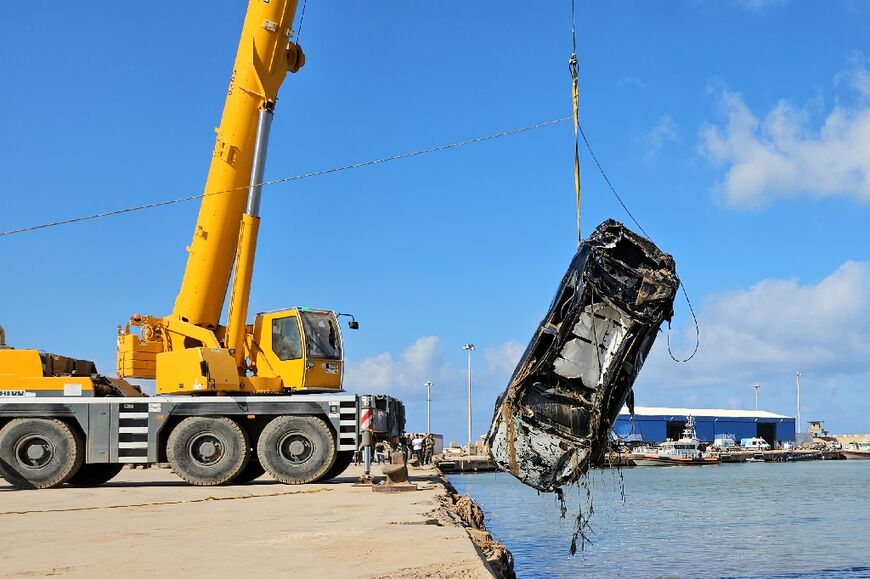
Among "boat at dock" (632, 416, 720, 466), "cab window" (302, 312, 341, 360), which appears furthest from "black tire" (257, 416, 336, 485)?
"boat at dock" (632, 416, 720, 466)

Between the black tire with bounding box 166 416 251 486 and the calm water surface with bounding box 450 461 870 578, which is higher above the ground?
the black tire with bounding box 166 416 251 486

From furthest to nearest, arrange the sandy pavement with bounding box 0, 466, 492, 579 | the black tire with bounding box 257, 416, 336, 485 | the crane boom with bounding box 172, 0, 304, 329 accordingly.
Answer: the crane boom with bounding box 172, 0, 304, 329
the black tire with bounding box 257, 416, 336, 485
the sandy pavement with bounding box 0, 466, 492, 579

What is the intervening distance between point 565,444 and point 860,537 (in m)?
12.0

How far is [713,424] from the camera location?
99.3m

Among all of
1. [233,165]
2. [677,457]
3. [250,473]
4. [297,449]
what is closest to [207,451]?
[250,473]

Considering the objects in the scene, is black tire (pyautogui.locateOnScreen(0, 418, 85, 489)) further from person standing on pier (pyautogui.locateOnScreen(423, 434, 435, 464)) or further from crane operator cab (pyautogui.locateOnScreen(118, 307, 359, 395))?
person standing on pier (pyautogui.locateOnScreen(423, 434, 435, 464))

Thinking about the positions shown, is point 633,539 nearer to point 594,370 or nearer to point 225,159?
point 594,370

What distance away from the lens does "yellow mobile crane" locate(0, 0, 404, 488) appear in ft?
56.5

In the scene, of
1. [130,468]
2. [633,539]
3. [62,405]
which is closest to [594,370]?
[633,539]

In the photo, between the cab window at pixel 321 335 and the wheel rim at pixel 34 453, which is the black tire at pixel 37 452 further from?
the cab window at pixel 321 335

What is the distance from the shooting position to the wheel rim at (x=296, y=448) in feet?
56.5

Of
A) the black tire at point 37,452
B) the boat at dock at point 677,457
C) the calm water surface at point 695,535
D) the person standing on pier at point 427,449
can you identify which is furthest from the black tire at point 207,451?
the boat at dock at point 677,457

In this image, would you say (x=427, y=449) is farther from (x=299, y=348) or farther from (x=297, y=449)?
(x=297, y=449)

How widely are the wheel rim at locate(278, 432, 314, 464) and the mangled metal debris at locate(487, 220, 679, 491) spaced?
283 inches
